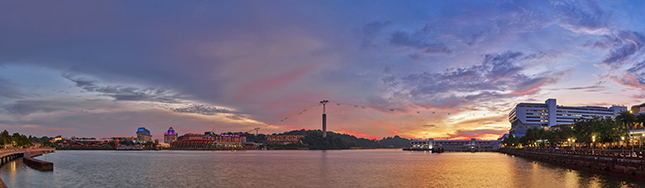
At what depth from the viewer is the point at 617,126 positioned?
352 feet

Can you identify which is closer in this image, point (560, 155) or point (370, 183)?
point (370, 183)

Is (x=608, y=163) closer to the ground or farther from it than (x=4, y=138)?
farther from it

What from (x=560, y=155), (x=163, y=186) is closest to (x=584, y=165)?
(x=560, y=155)

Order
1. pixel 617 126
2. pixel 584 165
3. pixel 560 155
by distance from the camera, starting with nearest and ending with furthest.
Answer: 1. pixel 584 165
2. pixel 560 155
3. pixel 617 126

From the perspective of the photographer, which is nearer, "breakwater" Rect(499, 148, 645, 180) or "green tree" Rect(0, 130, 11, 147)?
"breakwater" Rect(499, 148, 645, 180)

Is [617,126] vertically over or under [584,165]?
over

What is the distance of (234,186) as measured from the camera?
2142 inches

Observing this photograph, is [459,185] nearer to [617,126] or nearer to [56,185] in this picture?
[56,185]

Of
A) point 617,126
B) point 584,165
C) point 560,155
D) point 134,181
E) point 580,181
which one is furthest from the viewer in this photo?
point 617,126

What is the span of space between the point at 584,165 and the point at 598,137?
132ft

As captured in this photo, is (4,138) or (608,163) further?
(4,138)

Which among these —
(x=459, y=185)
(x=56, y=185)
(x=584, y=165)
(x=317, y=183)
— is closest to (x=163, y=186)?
(x=56, y=185)

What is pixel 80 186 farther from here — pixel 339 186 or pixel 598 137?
pixel 598 137

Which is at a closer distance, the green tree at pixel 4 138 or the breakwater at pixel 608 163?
the breakwater at pixel 608 163
